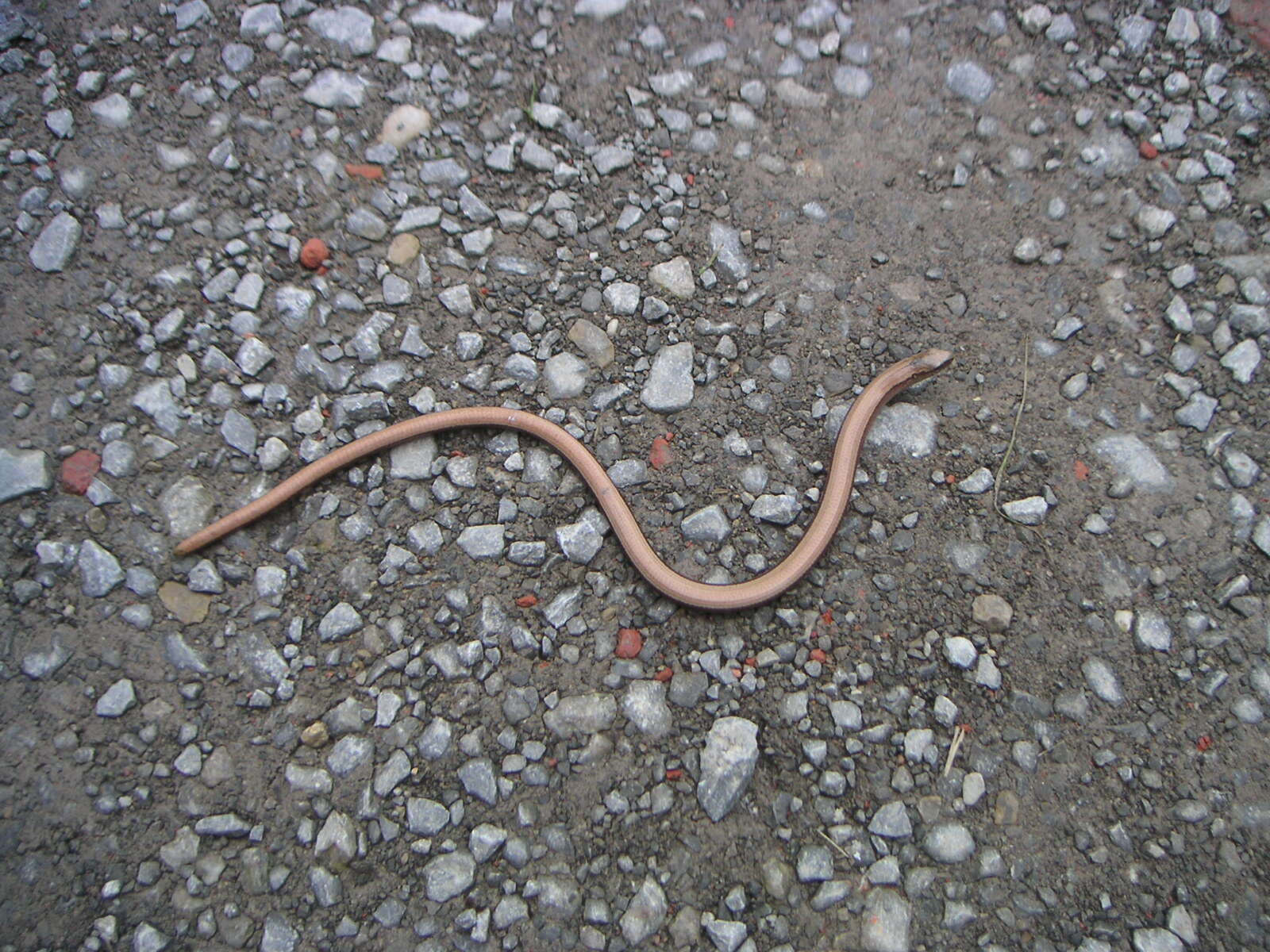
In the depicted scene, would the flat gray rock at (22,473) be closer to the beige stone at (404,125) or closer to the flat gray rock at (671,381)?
the beige stone at (404,125)

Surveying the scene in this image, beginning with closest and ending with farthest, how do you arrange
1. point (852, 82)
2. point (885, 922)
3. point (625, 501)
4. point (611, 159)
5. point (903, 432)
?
1. point (885, 922)
2. point (625, 501)
3. point (903, 432)
4. point (611, 159)
5. point (852, 82)

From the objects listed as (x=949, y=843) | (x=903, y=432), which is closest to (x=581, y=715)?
(x=949, y=843)

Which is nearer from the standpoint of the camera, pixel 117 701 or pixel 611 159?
pixel 117 701

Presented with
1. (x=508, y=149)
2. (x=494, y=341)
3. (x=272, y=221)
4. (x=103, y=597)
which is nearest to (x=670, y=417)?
(x=494, y=341)

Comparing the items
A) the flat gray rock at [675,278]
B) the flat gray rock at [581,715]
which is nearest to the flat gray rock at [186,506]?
the flat gray rock at [581,715]

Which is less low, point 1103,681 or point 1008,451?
point 1008,451

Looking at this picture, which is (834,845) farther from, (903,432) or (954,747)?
(903,432)

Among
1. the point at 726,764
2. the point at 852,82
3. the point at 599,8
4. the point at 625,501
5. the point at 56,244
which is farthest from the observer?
the point at 599,8

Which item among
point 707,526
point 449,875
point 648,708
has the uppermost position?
point 707,526
